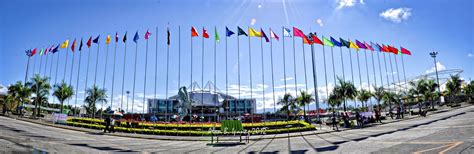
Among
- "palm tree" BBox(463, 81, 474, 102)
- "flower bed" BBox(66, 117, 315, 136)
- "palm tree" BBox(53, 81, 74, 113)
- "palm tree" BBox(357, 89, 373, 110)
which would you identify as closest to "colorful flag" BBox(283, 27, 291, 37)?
"flower bed" BBox(66, 117, 315, 136)

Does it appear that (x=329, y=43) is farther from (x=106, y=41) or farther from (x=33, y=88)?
(x=33, y=88)

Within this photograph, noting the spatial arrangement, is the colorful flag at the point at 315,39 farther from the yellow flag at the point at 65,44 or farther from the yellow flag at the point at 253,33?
the yellow flag at the point at 65,44

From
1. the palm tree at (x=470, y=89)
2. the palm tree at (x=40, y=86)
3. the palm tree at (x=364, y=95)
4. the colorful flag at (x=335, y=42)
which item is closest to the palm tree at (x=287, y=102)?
the palm tree at (x=364, y=95)

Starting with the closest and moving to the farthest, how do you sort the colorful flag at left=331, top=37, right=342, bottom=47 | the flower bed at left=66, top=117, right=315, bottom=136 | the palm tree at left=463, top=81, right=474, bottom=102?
the flower bed at left=66, top=117, right=315, bottom=136 < the colorful flag at left=331, top=37, right=342, bottom=47 < the palm tree at left=463, top=81, right=474, bottom=102

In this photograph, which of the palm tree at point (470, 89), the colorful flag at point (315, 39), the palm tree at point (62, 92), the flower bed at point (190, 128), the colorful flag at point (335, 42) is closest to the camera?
the flower bed at point (190, 128)

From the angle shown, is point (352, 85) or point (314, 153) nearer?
point (314, 153)

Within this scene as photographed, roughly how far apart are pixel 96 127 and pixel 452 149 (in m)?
26.6

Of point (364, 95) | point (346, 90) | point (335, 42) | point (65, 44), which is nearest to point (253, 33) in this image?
point (335, 42)

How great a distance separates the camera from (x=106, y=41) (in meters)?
31.3

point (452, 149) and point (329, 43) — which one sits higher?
point (329, 43)

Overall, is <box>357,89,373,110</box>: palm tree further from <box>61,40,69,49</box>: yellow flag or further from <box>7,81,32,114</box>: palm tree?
<box>7,81,32,114</box>: palm tree

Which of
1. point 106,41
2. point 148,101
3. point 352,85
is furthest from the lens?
point 148,101

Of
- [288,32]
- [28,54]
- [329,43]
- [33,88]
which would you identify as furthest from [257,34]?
[28,54]

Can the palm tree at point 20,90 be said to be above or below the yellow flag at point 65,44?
below
